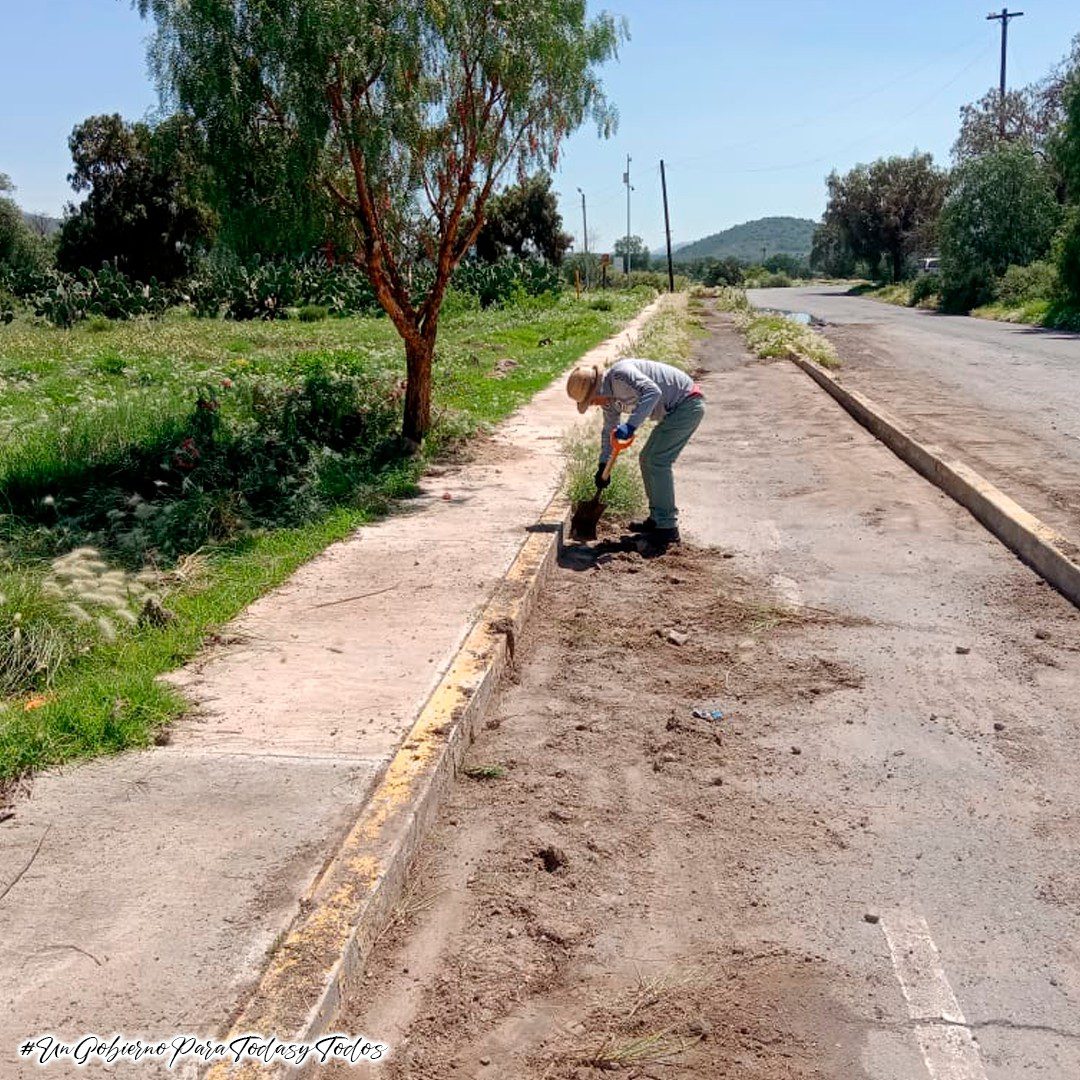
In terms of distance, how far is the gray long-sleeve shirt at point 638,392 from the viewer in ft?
25.7

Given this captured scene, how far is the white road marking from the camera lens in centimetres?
304

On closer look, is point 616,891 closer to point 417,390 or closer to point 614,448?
point 614,448

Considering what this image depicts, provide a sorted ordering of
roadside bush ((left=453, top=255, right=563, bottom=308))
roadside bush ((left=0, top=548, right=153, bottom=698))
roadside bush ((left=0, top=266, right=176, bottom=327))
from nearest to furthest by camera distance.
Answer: roadside bush ((left=0, top=548, right=153, bottom=698)) < roadside bush ((left=0, top=266, right=176, bottom=327)) < roadside bush ((left=453, top=255, right=563, bottom=308))

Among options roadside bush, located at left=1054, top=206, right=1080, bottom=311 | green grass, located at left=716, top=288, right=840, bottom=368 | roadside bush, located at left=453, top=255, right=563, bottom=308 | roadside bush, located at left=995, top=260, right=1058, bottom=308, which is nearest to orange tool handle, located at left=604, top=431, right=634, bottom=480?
green grass, located at left=716, top=288, right=840, bottom=368

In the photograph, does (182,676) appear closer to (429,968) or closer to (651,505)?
(429,968)

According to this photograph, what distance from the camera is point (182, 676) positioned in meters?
5.36

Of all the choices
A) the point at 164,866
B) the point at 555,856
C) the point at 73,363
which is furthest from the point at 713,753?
the point at 73,363

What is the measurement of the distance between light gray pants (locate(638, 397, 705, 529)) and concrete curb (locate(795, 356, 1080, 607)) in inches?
89.0

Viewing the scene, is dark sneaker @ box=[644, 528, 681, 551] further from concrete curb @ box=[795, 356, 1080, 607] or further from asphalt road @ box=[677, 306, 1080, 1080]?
concrete curb @ box=[795, 356, 1080, 607]

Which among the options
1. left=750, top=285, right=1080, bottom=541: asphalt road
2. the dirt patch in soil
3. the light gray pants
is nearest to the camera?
the dirt patch in soil

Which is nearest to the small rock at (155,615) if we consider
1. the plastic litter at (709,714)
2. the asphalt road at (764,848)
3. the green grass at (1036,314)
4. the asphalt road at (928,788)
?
the asphalt road at (764,848)

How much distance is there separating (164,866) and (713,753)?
2.25 meters

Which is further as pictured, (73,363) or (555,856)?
(73,363)

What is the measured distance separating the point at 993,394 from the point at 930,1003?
14.2m
